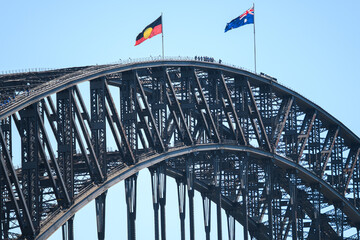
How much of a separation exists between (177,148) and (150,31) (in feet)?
42.9

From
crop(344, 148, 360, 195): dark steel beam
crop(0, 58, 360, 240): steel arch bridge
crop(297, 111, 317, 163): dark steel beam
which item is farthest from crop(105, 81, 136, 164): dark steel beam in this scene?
crop(344, 148, 360, 195): dark steel beam

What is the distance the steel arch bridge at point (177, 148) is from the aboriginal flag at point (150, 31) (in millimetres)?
3448

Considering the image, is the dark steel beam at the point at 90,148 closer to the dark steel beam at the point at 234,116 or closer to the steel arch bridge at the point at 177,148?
the steel arch bridge at the point at 177,148

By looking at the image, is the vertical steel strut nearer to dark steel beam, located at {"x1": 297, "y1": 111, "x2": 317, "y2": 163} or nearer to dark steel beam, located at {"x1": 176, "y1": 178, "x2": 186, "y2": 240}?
dark steel beam, located at {"x1": 176, "y1": 178, "x2": 186, "y2": 240}

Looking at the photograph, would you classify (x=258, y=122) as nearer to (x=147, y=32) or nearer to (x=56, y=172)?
(x=147, y=32)

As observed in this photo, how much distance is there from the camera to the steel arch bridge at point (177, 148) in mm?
98000

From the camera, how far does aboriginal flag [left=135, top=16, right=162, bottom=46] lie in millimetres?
119562

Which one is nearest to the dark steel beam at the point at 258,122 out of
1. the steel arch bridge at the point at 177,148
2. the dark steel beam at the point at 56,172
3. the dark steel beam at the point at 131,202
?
the steel arch bridge at the point at 177,148

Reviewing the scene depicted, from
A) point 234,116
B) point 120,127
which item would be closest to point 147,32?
point 120,127

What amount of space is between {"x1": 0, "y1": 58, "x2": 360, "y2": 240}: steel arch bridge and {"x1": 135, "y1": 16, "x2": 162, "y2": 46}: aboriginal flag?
3448 mm

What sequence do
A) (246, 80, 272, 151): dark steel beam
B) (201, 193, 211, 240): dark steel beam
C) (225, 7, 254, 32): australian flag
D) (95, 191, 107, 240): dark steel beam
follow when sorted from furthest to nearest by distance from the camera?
(225, 7, 254, 32): australian flag, (246, 80, 272, 151): dark steel beam, (201, 193, 211, 240): dark steel beam, (95, 191, 107, 240): dark steel beam

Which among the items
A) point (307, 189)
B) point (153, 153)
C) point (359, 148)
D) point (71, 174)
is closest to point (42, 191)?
point (71, 174)

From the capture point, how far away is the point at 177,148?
12031cm

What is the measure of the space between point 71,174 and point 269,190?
46.9 m
